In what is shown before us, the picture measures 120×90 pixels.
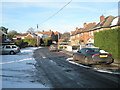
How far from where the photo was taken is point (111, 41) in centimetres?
1672

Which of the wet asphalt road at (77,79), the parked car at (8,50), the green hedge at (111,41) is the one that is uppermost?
the green hedge at (111,41)

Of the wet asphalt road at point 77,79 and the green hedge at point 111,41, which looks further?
the green hedge at point 111,41

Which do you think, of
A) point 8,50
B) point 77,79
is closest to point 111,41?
point 77,79

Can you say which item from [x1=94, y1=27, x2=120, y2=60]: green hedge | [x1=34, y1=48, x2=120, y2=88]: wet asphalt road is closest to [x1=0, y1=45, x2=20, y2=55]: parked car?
[x1=94, y1=27, x2=120, y2=60]: green hedge

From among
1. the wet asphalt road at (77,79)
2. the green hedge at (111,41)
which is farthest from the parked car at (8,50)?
the wet asphalt road at (77,79)

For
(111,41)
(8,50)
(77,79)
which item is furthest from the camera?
(8,50)

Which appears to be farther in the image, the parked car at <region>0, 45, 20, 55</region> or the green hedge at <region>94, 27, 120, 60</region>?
the parked car at <region>0, 45, 20, 55</region>

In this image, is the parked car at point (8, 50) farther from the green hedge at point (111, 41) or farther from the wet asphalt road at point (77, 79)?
the wet asphalt road at point (77, 79)

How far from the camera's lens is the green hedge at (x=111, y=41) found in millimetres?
15486

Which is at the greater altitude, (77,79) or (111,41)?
(111,41)

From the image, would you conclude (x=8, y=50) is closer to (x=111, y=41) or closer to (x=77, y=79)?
(x=111, y=41)

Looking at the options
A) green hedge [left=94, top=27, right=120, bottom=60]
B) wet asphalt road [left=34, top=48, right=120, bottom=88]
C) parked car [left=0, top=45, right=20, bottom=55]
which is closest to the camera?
wet asphalt road [left=34, top=48, right=120, bottom=88]

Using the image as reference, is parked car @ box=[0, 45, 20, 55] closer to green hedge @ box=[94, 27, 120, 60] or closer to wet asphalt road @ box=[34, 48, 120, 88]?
green hedge @ box=[94, 27, 120, 60]

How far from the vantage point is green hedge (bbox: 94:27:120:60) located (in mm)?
15486
